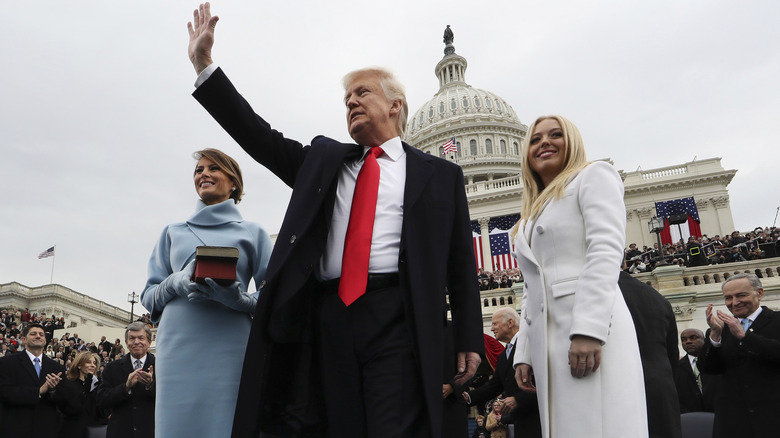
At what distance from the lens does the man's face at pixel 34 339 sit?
6.88 meters

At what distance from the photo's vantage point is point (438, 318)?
95.2 inches

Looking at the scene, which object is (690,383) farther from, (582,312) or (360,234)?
(360,234)

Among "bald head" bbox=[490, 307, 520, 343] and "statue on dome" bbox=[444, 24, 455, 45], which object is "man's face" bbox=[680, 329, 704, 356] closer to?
"bald head" bbox=[490, 307, 520, 343]

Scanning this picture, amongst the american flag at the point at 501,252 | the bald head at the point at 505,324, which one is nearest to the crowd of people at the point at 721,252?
the american flag at the point at 501,252

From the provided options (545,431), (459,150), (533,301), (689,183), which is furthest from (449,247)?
(459,150)

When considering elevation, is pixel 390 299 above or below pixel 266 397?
above

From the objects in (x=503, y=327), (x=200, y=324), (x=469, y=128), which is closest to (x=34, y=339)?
(x=200, y=324)

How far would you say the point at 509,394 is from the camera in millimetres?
5109

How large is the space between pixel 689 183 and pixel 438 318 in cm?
4999

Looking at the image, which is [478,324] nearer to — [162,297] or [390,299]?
[390,299]

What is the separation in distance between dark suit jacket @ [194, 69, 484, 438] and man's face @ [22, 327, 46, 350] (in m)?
5.62

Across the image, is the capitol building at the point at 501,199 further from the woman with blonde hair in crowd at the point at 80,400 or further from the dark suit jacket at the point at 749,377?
the woman with blonde hair in crowd at the point at 80,400

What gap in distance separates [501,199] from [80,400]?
45515mm

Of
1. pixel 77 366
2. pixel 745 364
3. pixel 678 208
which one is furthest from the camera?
pixel 678 208
